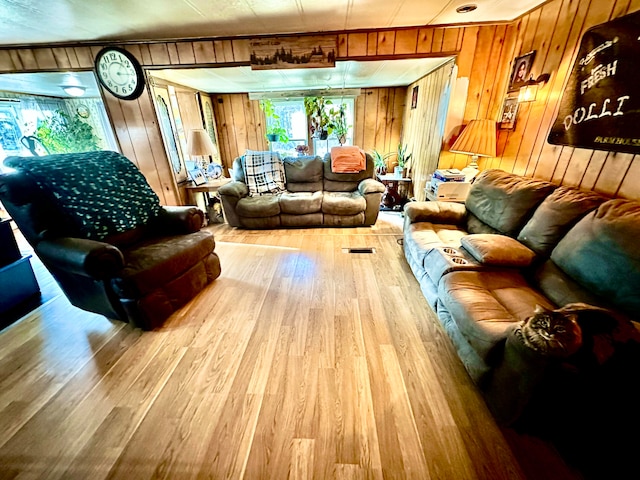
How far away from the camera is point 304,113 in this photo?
215 inches

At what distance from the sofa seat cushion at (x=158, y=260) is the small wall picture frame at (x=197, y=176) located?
5.51 ft

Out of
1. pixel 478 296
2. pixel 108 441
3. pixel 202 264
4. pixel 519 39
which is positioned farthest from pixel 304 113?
pixel 108 441

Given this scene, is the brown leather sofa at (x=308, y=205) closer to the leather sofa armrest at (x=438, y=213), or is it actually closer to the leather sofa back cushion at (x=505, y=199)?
the leather sofa armrest at (x=438, y=213)

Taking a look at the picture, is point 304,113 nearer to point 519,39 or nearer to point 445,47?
point 445,47

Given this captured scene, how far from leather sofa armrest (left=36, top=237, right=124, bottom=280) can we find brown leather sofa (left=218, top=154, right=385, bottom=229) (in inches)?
70.9

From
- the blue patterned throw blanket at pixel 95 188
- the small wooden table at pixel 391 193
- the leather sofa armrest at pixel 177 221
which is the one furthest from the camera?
the small wooden table at pixel 391 193

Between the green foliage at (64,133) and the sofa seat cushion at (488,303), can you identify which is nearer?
the sofa seat cushion at (488,303)

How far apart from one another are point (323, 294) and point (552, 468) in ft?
4.81

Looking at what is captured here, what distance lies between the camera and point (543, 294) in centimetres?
148

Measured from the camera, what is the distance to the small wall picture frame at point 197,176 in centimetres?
348

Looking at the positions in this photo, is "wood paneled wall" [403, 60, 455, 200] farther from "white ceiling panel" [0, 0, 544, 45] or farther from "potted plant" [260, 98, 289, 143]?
"potted plant" [260, 98, 289, 143]

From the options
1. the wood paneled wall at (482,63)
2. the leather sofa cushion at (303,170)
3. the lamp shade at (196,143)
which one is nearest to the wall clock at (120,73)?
the wood paneled wall at (482,63)

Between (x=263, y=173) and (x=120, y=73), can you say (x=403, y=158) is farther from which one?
(x=120, y=73)

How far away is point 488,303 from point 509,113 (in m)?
2.18
